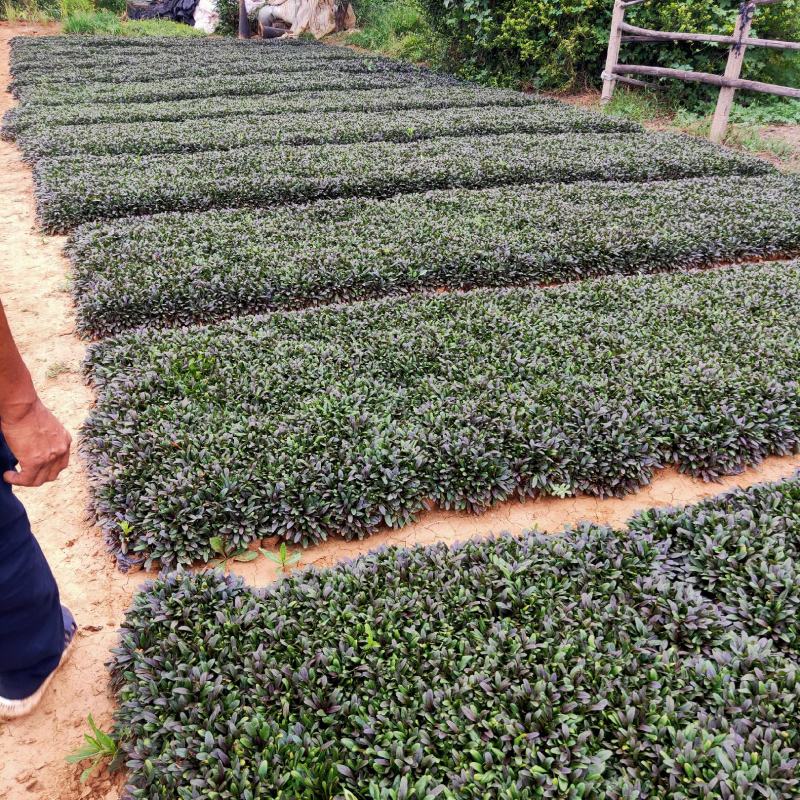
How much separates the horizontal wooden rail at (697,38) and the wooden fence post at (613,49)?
129 mm

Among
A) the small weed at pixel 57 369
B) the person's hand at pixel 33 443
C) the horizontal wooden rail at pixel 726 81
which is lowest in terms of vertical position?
the small weed at pixel 57 369

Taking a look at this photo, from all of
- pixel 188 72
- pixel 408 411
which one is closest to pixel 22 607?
pixel 408 411

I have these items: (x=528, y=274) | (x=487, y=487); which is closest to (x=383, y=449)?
(x=487, y=487)

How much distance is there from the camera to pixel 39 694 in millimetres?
2982

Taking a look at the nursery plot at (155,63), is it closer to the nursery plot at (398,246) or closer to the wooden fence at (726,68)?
the wooden fence at (726,68)

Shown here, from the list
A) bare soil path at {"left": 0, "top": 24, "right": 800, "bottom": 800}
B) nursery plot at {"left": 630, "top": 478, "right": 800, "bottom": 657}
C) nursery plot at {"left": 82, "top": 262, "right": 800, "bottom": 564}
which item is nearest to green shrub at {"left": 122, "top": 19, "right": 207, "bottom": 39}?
bare soil path at {"left": 0, "top": 24, "right": 800, "bottom": 800}

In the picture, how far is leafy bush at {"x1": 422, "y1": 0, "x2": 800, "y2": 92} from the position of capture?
14.5 metres

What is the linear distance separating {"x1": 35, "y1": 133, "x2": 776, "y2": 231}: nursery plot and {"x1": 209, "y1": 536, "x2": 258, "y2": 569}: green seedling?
6.43 m

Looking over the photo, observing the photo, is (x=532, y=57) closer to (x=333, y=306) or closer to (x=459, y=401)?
(x=333, y=306)

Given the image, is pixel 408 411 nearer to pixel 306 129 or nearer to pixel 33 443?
pixel 33 443

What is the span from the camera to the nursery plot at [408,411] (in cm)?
404

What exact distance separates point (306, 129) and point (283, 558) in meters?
10.4

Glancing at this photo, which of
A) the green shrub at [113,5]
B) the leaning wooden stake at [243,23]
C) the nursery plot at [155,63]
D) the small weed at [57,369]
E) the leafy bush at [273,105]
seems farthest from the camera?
the green shrub at [113,5]

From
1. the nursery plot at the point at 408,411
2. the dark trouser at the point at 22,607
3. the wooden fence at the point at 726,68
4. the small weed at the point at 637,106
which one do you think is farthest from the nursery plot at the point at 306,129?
the dark trouser at the point at 22,607
